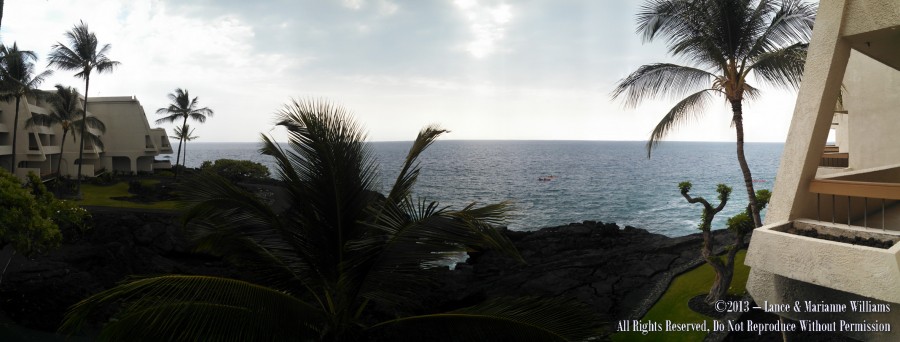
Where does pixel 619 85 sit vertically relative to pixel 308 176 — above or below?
above

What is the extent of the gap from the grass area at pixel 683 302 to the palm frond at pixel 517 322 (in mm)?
7597

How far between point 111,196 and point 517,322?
125ft

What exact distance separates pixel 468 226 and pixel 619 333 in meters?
9.51

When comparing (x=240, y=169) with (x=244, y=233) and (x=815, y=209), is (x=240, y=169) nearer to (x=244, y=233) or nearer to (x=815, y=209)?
(x=244, y=233)

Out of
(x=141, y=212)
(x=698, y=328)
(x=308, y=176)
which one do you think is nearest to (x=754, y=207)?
(x=698, y=328)

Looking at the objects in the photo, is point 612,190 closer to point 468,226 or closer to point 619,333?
point 619,333

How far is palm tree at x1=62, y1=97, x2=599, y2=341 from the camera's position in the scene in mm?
5418

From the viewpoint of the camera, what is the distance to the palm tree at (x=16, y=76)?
3020 centimetres

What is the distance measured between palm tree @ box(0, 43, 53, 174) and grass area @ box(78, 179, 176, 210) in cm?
487

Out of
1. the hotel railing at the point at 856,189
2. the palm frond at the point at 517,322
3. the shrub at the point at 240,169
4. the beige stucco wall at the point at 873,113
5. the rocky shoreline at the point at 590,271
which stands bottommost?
the rocky shoreline at the point at 590,271

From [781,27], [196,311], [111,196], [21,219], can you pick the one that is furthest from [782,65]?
[111,196]

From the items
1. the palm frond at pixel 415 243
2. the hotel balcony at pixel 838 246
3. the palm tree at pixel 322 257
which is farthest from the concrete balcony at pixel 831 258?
the palm frond at pixel 415 243

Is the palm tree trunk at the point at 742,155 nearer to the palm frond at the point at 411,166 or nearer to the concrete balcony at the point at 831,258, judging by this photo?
the concrete balcony at the point at 831,258

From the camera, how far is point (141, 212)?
29.3 m
